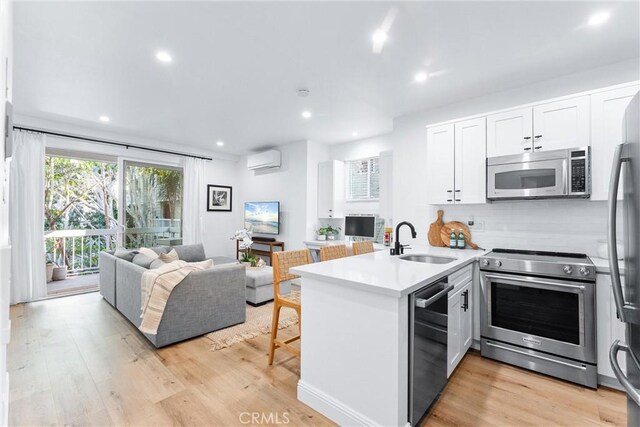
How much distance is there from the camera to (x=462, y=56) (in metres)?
2.61

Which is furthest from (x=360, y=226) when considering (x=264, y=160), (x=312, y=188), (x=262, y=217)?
(x=264, y=160)

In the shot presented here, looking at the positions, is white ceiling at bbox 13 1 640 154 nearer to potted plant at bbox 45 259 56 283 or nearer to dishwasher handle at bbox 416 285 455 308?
dishwasher handle at bbox 416 285 455 308

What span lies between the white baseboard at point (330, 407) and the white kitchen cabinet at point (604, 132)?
2.65 meters

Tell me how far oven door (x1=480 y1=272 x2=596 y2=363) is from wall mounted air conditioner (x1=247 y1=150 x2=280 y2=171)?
4.28m

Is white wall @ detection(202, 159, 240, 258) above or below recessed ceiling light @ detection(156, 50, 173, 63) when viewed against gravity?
below

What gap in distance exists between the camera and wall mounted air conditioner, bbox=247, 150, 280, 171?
5.84 m

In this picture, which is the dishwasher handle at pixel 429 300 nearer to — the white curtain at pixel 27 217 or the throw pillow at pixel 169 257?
the throw pillow at pixel 169 257

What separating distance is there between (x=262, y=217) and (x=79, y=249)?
11.9 feet

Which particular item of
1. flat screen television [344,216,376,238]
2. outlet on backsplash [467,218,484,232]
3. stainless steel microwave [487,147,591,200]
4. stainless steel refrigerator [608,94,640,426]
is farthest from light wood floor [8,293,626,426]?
flat screen television [344,216,376,238]

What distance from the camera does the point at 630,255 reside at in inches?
39.0

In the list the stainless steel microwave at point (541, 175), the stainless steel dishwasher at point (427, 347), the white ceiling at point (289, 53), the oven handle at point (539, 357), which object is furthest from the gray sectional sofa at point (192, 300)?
the stainless steel microwave at point (541, 175)

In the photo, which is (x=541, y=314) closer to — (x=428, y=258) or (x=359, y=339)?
(x=428, y=258)

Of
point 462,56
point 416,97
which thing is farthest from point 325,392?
point 416,97

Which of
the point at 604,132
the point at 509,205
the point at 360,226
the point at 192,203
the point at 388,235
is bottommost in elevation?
the point at 388,235
